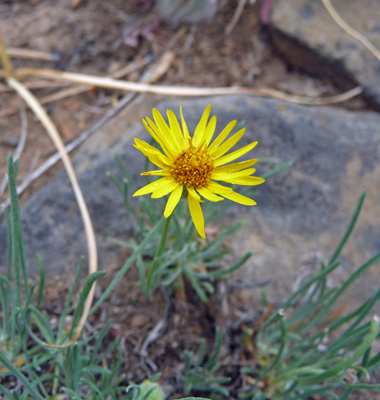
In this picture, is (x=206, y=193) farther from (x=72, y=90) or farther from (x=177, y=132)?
(x=72, y=90)

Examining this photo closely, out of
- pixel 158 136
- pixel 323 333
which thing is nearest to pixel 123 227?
pixel 158 136

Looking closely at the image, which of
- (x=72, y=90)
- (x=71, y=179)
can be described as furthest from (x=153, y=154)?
(x=72, y=90)

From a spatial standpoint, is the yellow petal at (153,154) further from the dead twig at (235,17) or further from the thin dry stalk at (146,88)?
the dead twig at (235,17)

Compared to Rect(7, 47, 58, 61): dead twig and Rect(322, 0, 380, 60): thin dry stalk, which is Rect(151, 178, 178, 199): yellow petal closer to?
Rect(7, 47, 58, 61): dead twig

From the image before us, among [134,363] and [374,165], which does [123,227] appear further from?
[374,165]

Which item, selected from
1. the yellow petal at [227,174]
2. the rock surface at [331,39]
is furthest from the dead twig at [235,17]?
the yellow petal at [227,174]
